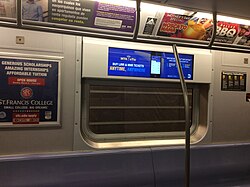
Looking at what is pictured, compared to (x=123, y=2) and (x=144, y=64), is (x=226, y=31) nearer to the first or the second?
(x=144, y=64)

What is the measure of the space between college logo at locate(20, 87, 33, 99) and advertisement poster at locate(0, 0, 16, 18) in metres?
0.81

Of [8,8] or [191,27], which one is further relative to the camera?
[191,27]

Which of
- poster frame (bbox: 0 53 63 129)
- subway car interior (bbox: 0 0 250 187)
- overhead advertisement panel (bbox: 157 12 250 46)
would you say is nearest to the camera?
subway car interior (bbox: 0 0 250 187)

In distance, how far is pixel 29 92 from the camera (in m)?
2.73

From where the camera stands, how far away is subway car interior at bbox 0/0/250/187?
8.09ft

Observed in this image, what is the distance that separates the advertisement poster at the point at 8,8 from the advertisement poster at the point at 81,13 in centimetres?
13

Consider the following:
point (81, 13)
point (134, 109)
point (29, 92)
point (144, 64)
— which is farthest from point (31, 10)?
point (134, 109)

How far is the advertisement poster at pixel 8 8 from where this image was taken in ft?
6.96

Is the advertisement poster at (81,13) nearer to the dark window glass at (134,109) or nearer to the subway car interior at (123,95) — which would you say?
the subway car interior at (123,95)

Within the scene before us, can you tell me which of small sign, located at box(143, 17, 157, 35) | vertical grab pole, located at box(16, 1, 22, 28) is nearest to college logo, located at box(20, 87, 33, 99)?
vertical grab pole, located at box(16, 1, 22, 28)

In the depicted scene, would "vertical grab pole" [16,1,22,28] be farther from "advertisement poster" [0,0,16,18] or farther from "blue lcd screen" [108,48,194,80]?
"blue lcd screen" [108,48,194,80]

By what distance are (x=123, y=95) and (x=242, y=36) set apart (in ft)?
5.40

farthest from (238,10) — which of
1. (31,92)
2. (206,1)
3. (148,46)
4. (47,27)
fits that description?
(31,92)

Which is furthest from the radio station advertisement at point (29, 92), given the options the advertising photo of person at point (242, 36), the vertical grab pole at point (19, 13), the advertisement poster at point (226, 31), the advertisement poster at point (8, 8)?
the advertising photo of person at point (242, 36)
